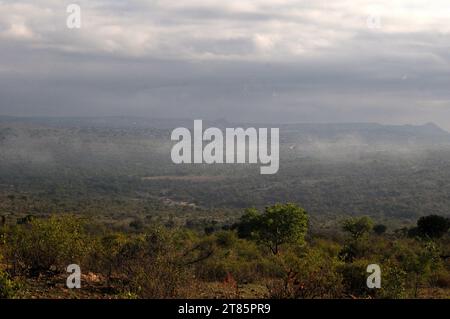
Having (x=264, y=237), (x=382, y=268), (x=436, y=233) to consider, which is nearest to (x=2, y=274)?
(x=382, y=268)

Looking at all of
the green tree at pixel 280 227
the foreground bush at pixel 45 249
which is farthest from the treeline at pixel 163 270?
the green tree at pixel 280 227

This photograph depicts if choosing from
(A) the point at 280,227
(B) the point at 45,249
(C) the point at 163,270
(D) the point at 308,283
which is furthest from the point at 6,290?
(A) the point at 280,227

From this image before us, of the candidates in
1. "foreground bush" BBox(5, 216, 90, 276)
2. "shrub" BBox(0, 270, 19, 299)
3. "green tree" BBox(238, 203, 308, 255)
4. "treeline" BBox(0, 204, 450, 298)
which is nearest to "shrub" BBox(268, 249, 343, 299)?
"treeline" BBox(0, 204, 450, 298)

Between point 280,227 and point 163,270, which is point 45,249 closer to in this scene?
point 163,270

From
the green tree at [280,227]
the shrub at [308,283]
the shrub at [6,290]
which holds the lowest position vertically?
the green tree at [280,227]

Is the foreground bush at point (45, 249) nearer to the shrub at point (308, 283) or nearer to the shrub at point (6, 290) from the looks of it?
the shrub at point (6, 290)

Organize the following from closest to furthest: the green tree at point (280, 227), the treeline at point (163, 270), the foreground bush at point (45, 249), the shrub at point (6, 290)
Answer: the shrub at point (6, 290) < the treeline at point (163, 270) < the foreground bush at point (45, 249) < the green tree at point (280, 227)

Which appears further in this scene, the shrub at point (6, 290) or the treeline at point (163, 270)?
the treeline at point (163, 270)

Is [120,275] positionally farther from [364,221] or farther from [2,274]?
[364,221]

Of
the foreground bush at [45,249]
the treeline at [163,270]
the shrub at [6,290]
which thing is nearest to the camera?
the shrub at [6,290]
